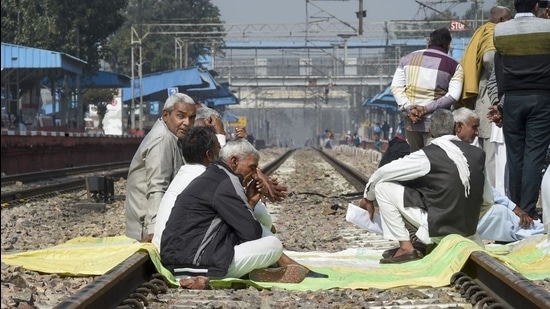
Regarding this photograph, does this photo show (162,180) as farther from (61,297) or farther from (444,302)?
(444,302)

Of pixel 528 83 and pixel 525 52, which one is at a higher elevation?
pixel 525 52

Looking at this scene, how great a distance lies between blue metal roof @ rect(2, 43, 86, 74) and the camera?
46.8 metres

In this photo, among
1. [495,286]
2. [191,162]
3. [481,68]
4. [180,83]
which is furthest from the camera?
[180,83]

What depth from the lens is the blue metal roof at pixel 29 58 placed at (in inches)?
1843

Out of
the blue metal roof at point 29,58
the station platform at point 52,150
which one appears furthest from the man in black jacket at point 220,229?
the blue metal roof at point 29,58

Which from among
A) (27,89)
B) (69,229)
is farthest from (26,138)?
(27,89)

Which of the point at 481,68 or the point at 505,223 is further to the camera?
the point at 481,68

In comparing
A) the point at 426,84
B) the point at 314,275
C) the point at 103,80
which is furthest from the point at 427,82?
the point at 103,80

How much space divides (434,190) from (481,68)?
296cm

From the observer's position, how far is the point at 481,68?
10617 millimetres

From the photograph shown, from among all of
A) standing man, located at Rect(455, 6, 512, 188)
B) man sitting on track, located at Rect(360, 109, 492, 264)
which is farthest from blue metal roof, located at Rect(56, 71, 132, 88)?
man sitting on track, located at Rect(360, 109, 492, 264)

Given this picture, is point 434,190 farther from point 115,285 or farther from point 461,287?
point 115,285

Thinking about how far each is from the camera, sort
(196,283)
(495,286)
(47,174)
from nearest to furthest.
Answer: (495,286) < (196,283) < (47,174)

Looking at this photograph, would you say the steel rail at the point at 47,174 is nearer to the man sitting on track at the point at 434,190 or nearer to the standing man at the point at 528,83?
the standing man at the point at 528,83
